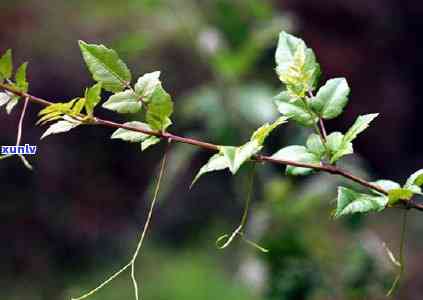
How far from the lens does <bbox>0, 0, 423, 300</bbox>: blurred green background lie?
5.74 feet

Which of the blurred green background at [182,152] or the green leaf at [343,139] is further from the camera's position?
the blurred green background at [182,152]

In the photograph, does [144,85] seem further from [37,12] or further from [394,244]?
[37,12]

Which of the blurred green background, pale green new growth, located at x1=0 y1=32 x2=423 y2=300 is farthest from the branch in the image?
the blurred green background

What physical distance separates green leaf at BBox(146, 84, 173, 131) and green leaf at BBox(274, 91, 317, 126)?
0.08 meters

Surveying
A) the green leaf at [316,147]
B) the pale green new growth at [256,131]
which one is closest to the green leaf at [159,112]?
the pale green new growth at [256,131]

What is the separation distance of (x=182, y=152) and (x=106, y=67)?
1154 millimetres

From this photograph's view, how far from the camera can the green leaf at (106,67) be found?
0.48 m

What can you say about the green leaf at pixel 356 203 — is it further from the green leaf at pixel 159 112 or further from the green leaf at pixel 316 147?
the green leaf at pixel 159 112

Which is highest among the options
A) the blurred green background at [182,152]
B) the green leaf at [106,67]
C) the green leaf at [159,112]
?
the green leaf at [106,67]

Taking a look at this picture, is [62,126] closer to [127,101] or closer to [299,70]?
[127,101]

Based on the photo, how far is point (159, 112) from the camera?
0.48 metres

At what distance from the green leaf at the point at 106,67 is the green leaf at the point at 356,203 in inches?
6.8

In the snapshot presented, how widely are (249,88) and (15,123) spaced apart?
0.99m

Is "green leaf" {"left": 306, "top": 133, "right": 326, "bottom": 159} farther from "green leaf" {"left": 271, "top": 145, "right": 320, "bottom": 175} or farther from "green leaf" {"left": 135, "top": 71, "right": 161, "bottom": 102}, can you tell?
"green leaf" {"left": 135, "top": 71, "right": 161, "bottom": 102}
